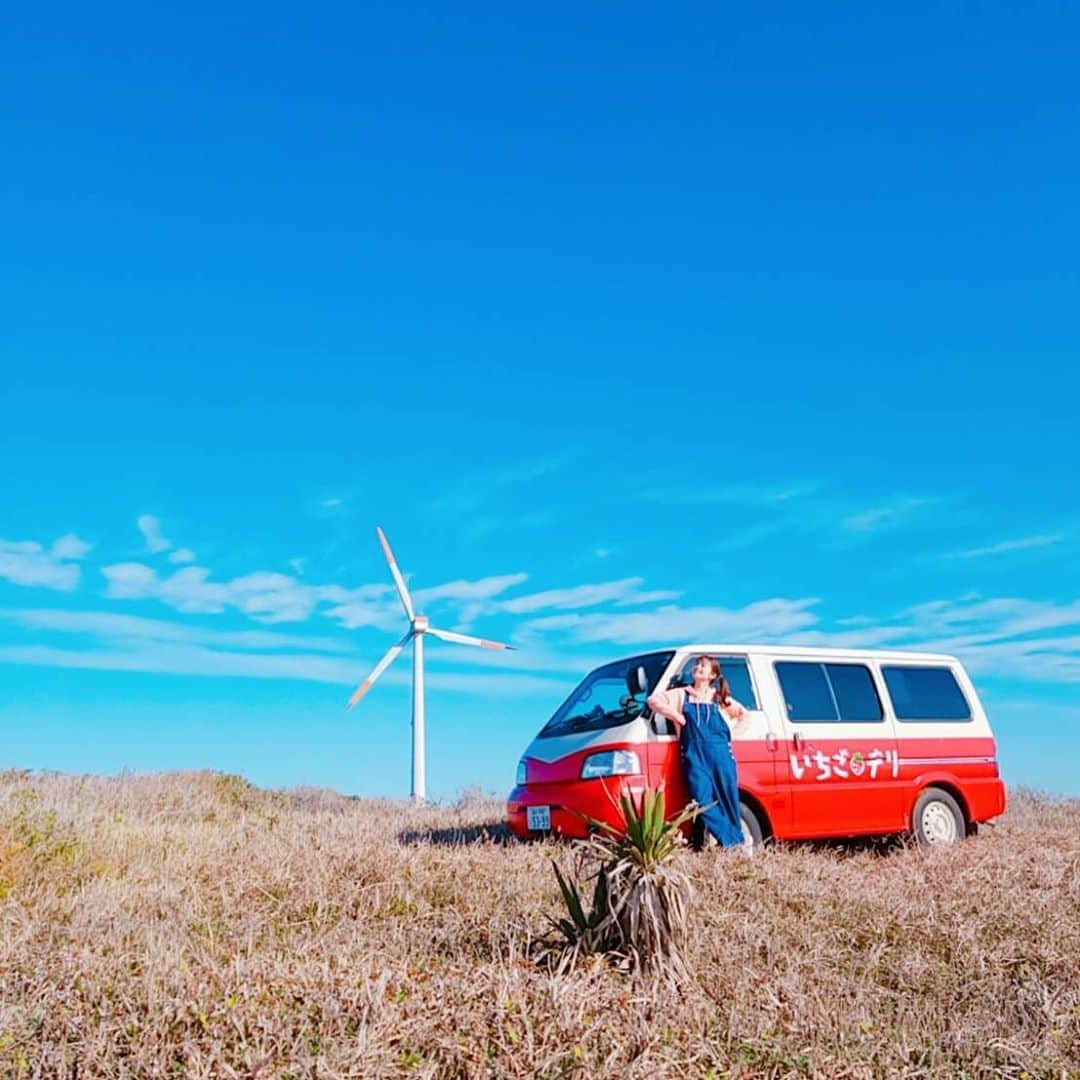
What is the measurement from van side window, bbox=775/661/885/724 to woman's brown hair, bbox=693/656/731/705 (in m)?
1.08

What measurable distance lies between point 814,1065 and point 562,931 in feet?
5.70

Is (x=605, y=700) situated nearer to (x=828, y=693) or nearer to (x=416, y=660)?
(x=828, y=693)

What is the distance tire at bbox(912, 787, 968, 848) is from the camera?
37.5ft

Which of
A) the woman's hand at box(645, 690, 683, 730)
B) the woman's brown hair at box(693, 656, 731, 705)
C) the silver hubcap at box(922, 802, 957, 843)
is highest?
the woman's brown hair at box(693, 656, 731, 705)

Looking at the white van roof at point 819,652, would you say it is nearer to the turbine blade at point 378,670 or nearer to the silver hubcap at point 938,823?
the silver hubcap at point 938,823

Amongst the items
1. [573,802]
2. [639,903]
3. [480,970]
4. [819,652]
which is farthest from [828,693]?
[480,970]

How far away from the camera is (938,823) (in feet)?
38.5

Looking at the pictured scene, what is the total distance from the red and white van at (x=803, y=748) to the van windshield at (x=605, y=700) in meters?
0.02

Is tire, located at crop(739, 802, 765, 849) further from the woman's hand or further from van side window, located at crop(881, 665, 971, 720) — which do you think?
van side window, located at crop(881, 665, 971, 720)

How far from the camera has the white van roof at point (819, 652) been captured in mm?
10367

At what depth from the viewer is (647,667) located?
401 inches

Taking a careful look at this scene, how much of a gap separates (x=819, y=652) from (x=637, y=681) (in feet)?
8.17

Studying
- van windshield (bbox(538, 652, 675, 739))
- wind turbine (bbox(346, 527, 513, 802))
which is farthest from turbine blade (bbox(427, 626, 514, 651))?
van windshield (bbox(538, 652, 675, 739))

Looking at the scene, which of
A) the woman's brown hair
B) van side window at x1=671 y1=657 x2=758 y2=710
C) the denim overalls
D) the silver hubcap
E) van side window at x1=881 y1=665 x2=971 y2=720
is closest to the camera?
the denim overalls
